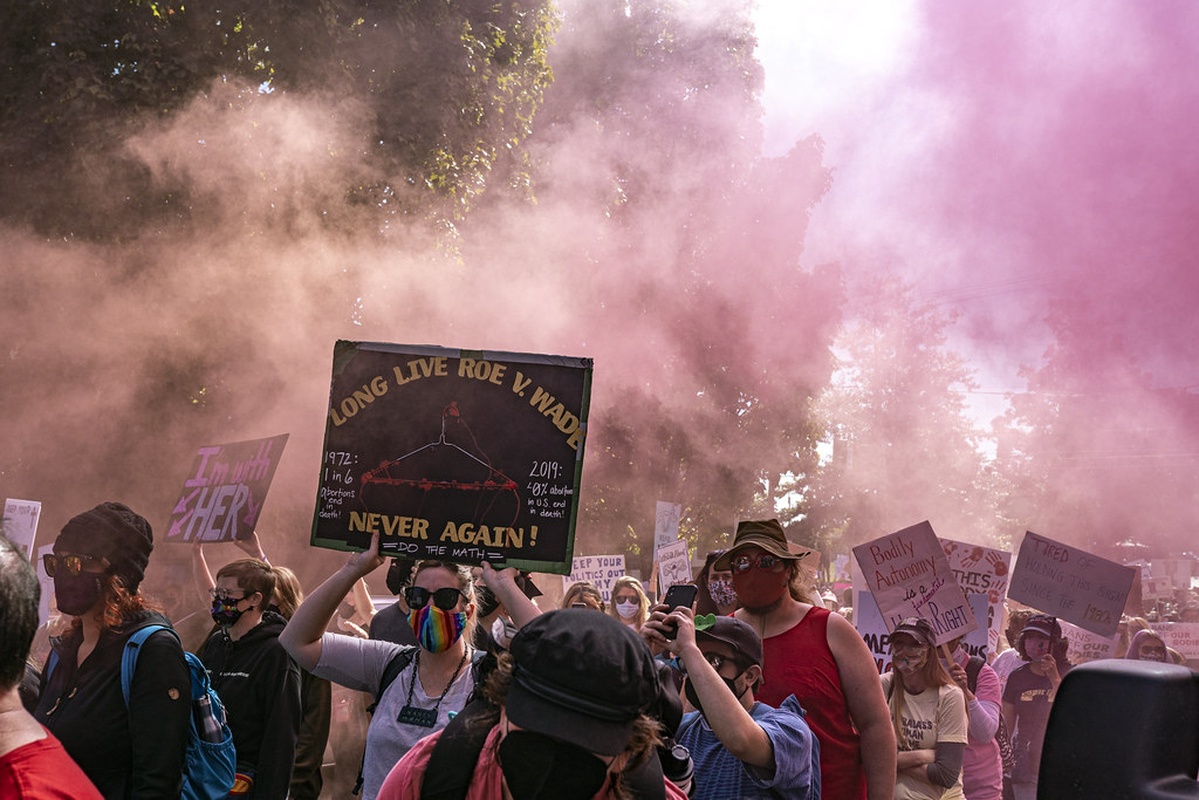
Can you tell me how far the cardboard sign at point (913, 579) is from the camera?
6.10 meters

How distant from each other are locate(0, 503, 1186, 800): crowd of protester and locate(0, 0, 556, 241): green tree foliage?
5.46 meters

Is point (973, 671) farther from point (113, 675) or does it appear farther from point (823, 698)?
point (113, 675)

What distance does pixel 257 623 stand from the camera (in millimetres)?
4348

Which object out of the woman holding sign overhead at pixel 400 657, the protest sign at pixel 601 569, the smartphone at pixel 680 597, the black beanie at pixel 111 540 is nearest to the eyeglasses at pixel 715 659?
the smartphone at pixel 680 597

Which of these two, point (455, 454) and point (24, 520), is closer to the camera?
point (455, 454)

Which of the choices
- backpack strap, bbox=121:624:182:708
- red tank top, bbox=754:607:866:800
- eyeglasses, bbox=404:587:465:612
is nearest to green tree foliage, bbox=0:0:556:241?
eyeglasses, bbox=404:587:465:612

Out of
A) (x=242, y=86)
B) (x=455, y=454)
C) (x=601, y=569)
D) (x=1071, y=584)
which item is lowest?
(x=455, y=454)

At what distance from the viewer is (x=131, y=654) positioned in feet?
9.57

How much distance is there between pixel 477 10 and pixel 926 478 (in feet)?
103

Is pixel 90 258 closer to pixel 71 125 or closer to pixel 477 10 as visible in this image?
pixel 71 125

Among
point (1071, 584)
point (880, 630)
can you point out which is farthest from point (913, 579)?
point (1071, 584)

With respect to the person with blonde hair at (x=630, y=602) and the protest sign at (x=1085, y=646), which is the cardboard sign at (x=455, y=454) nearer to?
the person with blonde hair at (x=630, y=602)

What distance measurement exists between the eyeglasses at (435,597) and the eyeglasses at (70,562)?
0.86 m

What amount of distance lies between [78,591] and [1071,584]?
6390 millimetres
